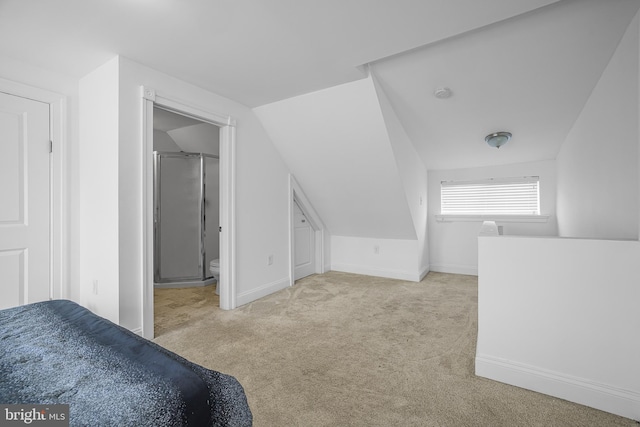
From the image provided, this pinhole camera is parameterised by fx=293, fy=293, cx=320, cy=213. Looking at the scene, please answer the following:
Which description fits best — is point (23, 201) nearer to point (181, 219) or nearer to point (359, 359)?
point (181, 219)

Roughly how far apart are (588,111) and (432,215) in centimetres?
246

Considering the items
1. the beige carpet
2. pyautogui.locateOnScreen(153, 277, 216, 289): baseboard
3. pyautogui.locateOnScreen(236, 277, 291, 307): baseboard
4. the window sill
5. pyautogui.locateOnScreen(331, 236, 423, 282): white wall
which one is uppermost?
the window sill

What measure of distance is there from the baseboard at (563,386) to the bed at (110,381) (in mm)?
1581

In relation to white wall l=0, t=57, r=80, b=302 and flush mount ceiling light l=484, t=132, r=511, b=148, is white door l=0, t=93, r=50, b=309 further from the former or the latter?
flush mount ceiling light l=484, t=132, r=511, b=148

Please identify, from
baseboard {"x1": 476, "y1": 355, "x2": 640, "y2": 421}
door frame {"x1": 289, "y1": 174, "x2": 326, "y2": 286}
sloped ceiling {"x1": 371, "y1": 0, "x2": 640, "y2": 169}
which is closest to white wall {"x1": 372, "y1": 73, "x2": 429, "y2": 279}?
sloped ceiling {"x1": 371, "y1": 0, "x2": 640, "y2": 169}

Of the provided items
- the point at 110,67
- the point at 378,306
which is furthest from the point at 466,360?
the point at 110,67

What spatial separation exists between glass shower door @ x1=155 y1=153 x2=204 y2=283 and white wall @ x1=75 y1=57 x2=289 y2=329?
1213mm

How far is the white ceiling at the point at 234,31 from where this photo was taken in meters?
1.66

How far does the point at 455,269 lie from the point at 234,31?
4227 millimetres

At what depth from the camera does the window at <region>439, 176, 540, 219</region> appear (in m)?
4.09

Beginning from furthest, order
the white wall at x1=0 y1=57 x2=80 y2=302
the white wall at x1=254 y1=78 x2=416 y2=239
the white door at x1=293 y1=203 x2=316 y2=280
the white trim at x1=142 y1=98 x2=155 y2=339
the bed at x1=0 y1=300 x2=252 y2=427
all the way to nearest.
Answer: the white door at x1=293 y1=203 x2=316 y2=280 < the white wall at x1=254 y1=78 x2=416 y2=239 < the white wall at x1=0 y1=57 x2=80 y2=302 < the white trim at x1=142 y1=98 x2=155 y2=339 < the bed at x1=0 y1=300 x2=252 y2=427

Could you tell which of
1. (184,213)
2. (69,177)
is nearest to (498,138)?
(184,213)

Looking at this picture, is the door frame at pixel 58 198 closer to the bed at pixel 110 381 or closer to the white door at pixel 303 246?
the bed at pixel 110 381

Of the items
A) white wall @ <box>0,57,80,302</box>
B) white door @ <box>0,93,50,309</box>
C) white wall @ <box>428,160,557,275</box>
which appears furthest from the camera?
white wall @ <box>428,160,557,275</box>
